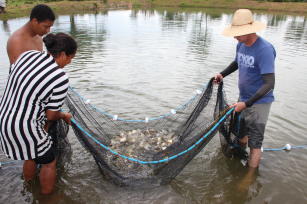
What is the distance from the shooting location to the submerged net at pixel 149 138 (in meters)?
2.88

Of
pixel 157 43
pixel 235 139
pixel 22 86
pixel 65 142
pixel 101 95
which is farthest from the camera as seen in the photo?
pixel 157 43

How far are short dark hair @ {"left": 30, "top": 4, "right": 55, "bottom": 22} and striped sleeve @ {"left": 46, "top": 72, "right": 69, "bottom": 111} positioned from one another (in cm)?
100

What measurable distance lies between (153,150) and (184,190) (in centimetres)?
83

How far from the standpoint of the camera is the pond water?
10.2 feet

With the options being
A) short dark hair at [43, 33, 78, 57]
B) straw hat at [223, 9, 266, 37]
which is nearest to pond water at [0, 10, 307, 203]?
short dark hair at [43, 33, 78, 57]

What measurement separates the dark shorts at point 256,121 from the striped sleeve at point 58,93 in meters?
2.30

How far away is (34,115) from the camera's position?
2281mm

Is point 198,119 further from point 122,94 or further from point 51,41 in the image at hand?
point 122,94

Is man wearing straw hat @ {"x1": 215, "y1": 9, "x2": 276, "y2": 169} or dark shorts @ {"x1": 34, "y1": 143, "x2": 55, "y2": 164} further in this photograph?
man wearing straw hat @ {"x1": 215, "y1": 9, "x2": 276, "y2": 169}

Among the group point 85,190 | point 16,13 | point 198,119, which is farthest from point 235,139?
point 16,13

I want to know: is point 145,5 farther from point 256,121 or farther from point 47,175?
point 47,175

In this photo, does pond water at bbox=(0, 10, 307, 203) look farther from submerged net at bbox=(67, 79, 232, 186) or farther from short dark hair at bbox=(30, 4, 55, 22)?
short dark hair at bbox=(30, 4, 55, 22)

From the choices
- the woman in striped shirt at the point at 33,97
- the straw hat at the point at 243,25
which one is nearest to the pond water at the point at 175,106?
the woman in striped shirt at the point at 33,97

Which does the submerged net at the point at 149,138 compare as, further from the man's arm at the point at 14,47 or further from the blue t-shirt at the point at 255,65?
the man's arm at the point at 14,47
